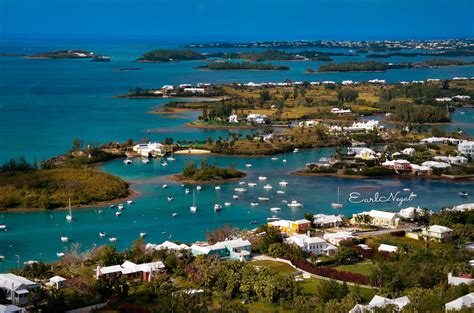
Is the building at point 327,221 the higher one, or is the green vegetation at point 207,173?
the building at point 327,221

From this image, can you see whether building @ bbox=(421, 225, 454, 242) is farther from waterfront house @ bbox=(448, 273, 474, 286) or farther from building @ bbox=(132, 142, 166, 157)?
building @ bbox=(132, 142, 166, 157)

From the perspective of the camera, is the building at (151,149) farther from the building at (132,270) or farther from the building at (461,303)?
the building at (461,303)

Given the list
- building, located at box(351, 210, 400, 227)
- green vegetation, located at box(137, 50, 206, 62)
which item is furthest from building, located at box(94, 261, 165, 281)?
green vegetation, located at box(137, 50, 206, 62)

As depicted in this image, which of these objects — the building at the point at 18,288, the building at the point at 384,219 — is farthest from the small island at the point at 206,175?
the building at the point at 18,288

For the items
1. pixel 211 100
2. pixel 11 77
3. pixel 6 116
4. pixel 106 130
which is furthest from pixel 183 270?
→ pixel 11 77

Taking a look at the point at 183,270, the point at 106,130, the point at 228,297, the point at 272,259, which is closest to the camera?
the point at 228,297

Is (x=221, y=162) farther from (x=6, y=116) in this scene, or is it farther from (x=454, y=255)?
(x=6, y=116)

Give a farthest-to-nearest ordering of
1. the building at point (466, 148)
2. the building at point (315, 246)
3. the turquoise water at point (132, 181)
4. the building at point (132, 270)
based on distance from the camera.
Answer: the building at point (466, 148)
the turquoise water at point (132, 181)
the building at point (315, 246)
the building at point (132, 270)

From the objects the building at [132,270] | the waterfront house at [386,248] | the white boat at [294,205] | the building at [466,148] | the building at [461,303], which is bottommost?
the white boat at [294,205]
